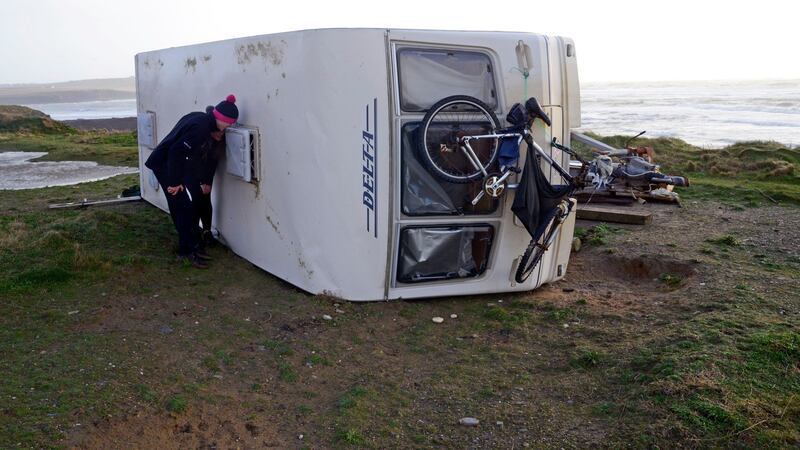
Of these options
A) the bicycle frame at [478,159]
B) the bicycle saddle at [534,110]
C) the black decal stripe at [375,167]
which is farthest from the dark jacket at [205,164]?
the bicycle saddle at [534,110]

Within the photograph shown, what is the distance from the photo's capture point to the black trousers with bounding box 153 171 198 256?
7.61 metres

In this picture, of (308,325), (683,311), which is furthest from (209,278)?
(683,311)

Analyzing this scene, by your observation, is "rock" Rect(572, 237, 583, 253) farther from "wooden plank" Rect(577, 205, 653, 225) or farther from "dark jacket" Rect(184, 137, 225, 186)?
"dark jacket" Rect(184, 137, 225, 186)

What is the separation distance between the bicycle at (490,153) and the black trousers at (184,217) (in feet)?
9.36

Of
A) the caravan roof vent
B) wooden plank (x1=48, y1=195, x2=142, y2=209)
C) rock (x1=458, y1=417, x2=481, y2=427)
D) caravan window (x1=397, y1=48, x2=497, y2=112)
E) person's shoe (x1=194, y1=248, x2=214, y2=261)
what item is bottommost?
rock (x1=458, y1=417, x2=481, y2=427)

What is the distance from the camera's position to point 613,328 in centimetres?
622

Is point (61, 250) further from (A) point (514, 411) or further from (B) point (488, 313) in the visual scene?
(A) point (514, 411)

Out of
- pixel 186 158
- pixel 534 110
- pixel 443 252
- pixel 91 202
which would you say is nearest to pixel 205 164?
pixel 186 158

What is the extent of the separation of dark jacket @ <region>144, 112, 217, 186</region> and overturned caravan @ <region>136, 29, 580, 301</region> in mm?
369

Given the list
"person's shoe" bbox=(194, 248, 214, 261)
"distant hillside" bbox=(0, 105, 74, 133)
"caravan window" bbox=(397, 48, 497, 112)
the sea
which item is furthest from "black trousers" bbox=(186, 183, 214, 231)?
"distant hillside" bbox=(0, 105, 74, 133)

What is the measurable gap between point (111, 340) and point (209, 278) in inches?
69.4

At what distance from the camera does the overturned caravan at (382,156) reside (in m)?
Result: 6.32

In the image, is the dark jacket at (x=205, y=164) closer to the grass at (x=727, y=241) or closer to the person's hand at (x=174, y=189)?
the person's hand at (x=174, y=189)

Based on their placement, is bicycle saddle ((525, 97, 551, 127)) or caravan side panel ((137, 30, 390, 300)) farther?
bicycle saddle ((525, 97, 551, 127))
